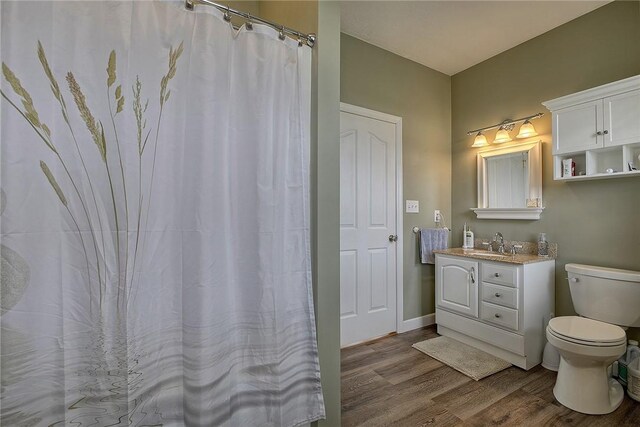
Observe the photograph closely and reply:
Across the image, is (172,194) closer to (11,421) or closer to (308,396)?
(11,421)

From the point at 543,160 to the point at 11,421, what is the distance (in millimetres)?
3428

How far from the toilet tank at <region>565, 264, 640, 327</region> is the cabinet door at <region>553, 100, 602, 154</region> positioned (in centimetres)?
87

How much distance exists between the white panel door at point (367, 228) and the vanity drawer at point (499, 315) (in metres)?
0.77

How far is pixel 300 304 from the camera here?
135 cm

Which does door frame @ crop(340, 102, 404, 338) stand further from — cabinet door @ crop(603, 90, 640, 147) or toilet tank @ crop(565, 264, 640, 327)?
cabinet door @ crop(603, 90, 640, 147)

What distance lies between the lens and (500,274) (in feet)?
7.47

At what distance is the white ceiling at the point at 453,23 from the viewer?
2.21 meters

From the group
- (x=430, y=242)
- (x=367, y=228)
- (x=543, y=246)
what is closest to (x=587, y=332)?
(x=543, y=246)

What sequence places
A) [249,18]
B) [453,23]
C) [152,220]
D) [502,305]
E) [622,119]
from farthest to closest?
[453,23] < [502,305] < [622,119] < [249,18] < [152,220]

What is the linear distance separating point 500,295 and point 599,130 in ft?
4.42

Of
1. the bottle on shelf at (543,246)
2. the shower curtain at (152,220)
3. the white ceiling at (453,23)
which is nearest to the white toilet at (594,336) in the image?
the bottle on shelf at (543,246)

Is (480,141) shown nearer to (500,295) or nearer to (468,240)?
(468,240)

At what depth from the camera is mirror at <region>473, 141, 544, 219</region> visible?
2.52m

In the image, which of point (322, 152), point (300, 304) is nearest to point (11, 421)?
point (300, 304)
